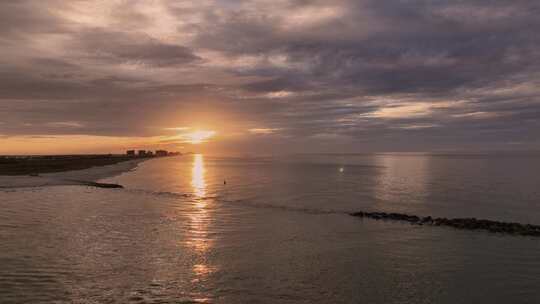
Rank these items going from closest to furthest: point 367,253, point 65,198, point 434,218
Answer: point 367,253
point 434,218
point 65,198

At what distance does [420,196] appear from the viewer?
184 feet

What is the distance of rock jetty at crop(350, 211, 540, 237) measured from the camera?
30.6m

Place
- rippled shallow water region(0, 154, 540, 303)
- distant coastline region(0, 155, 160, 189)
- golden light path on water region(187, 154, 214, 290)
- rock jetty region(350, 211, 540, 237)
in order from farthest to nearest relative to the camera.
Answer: distant coastline region(0, 155, 160, 189) < rock jetty region(350, 211, 540, 237) < golden light path on water region(187, 154, 214, 290) < rippled shallow water region(0, 154, 540, 303)

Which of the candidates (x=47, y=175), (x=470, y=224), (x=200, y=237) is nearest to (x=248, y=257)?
(x=200, y=237)

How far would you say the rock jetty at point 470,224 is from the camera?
3056 centimetres

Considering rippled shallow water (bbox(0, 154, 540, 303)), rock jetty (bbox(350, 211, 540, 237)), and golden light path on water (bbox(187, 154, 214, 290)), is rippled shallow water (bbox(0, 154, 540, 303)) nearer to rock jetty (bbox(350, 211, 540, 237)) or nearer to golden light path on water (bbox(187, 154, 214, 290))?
golden light path on water (bbox(187, 154, 214, 290))

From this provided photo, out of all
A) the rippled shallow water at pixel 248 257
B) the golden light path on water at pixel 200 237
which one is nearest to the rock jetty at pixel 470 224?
the rippled shallow water at pixel 248 257

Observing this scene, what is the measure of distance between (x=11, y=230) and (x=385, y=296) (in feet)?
82.6

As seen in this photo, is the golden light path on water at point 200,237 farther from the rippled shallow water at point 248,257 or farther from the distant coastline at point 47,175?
the distant coastline at point 47,175

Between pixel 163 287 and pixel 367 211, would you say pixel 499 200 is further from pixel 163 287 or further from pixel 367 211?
pixel 163 287

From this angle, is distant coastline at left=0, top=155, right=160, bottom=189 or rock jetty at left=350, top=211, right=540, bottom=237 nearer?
rock jetty at left=350, top=211, right=540, bottom=237

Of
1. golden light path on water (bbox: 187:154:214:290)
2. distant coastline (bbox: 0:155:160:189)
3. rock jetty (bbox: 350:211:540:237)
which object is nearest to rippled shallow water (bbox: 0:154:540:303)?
golden light path on water (bbox: 187:154:214:290)

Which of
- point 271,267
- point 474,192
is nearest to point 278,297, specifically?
point 271,267

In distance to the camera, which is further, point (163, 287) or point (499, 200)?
point (499, 200)
